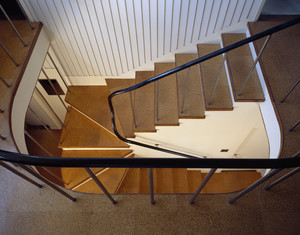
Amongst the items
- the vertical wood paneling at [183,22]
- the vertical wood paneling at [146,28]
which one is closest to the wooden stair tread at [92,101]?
the vertical wood paneling at [146,28]

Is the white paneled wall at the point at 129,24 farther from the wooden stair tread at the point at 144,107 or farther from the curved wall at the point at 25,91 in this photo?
the wooden stair tread at the point at 144,107

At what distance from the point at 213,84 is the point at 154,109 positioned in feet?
2.62

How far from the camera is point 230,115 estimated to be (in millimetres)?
2572

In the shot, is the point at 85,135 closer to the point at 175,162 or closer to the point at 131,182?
the point at 131,182

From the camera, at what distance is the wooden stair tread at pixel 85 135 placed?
10.8 feet

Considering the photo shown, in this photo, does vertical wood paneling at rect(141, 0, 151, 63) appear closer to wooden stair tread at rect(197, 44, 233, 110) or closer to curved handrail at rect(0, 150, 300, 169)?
wooden stair tread at rect(197, 44, 233, 110)

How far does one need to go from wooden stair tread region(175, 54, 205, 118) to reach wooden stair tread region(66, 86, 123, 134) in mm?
1294

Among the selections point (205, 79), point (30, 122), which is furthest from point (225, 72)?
point (30, 122)

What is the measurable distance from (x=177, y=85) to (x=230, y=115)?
77 cm

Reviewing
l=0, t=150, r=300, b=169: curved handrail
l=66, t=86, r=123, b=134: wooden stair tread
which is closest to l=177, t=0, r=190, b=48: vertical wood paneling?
l=66, t=86, r=123, b=134: wooden stair tread

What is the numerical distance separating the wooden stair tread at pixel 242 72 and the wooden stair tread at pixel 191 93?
0.44m

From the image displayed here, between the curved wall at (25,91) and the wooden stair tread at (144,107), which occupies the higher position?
the curved wall at (25,91)

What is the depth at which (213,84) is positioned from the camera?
261 centimetres

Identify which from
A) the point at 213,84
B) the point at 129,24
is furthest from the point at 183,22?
the point at 213,84
